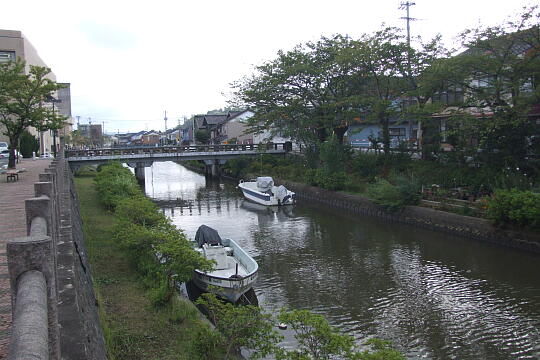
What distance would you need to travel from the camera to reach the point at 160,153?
50.6 m

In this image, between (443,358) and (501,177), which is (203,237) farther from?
(501,177)

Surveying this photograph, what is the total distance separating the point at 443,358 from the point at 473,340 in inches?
58.4

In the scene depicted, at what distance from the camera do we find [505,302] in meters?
15.5

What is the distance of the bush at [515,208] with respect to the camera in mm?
19906

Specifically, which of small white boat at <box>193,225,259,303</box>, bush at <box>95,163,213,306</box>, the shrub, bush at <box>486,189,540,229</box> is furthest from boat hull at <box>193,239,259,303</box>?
the shrub

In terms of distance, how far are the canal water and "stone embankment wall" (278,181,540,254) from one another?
51 centimetres

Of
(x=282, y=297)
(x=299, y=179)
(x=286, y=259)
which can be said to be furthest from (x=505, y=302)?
(x=299, y=179)

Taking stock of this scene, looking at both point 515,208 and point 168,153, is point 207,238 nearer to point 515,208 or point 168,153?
point 515,208

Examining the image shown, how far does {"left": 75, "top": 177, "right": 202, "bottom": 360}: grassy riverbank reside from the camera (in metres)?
10.2

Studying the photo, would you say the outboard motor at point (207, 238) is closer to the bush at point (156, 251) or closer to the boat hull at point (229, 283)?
the bush at point (156, 251)

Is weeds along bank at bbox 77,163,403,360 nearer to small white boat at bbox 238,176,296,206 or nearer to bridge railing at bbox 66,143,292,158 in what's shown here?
small white boat at bbox 238,176,296,206

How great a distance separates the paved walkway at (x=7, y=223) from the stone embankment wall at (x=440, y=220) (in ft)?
65.2

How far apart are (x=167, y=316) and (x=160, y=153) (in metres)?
40.0

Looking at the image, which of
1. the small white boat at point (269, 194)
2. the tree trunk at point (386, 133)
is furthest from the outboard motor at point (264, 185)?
the tree trunk at point (386, 133)
